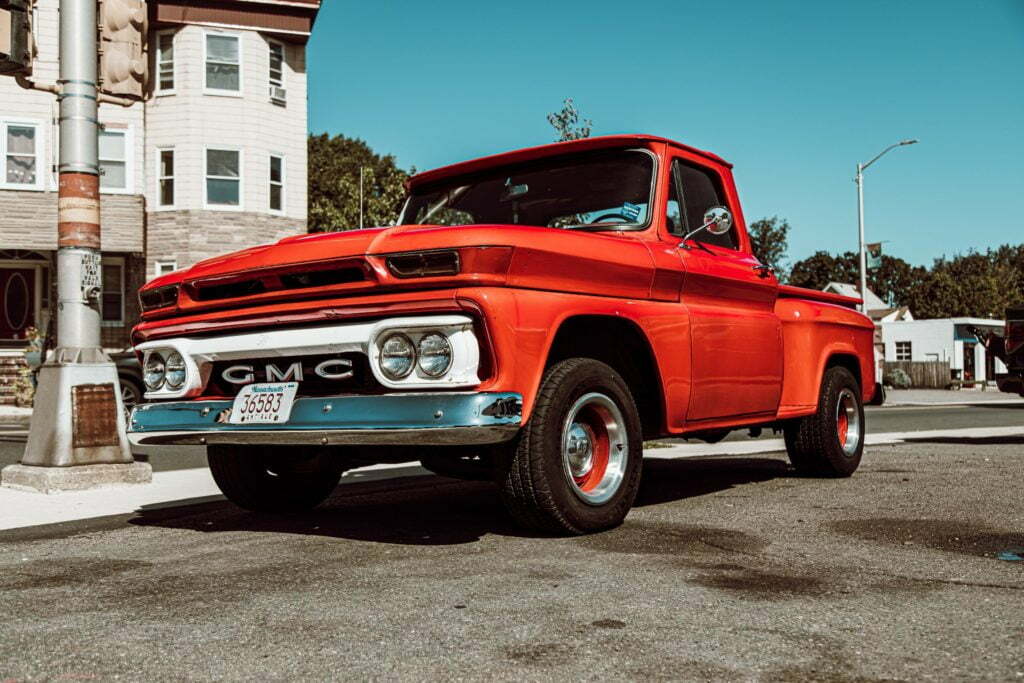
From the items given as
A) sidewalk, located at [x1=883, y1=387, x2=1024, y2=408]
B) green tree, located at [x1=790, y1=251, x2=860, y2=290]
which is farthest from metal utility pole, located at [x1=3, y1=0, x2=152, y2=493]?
green tree, located at [x1=790, y1=251, x2=860, y2=290]

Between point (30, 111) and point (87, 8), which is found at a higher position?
point (30, 111)

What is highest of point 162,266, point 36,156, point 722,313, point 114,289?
point 36,156

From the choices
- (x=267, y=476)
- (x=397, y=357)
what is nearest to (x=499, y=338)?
(x=397, y=357)

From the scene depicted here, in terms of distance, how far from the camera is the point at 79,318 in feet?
26.1

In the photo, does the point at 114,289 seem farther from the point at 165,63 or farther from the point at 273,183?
the point at 165,63

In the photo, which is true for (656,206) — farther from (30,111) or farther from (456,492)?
(30,111)

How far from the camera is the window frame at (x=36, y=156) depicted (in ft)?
78.5

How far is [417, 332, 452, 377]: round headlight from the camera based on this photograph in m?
4.48

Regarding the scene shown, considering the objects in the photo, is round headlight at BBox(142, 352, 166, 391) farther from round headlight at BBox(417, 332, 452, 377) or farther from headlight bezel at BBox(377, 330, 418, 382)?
round headlight at BBox(417, 332, 452, 377)

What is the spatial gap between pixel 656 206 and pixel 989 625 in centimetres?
317

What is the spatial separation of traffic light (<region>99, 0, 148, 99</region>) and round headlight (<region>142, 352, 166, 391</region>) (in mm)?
3521

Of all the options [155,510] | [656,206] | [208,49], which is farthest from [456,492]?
[208,49]

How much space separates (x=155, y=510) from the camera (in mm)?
6441

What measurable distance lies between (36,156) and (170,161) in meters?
2.89
